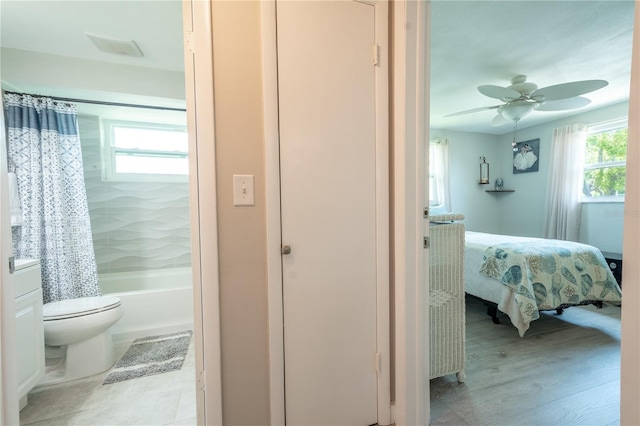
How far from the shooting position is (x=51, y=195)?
2.09m

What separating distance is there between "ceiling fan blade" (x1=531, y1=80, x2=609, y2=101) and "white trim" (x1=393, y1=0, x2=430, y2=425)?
5.91 feet

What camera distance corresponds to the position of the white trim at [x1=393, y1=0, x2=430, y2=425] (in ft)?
3.82

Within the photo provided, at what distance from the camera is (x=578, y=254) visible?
7.82 ft

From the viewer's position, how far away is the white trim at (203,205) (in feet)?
3.35

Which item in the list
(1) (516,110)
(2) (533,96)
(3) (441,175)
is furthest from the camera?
(3) (441,175)

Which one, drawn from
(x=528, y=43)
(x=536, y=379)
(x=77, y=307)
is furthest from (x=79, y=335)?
(x=528, y=43)

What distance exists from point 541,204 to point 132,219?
232 inches

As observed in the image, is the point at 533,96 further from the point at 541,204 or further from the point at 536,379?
the point at 541,204

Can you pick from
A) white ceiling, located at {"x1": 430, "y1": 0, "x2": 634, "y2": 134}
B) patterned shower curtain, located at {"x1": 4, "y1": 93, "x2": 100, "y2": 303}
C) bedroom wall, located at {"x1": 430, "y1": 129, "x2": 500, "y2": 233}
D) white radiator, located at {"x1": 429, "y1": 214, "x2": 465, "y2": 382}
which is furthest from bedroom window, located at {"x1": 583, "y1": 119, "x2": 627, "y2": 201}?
patterned shower curtain, located at {"x1": 4, "y1": 93, "x2": 100, "y2": 303}

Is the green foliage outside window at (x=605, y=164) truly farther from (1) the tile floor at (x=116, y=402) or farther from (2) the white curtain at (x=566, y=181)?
(1) the tile floor at (x=116, y=402)

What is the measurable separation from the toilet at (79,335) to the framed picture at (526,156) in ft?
19.2

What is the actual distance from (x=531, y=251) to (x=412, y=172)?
183cm

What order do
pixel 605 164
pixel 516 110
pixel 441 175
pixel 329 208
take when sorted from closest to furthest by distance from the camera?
pixel 329 208
pixel 516 110
pixel 605 164
pixel 441 175

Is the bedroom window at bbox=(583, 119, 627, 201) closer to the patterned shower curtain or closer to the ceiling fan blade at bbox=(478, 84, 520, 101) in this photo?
the ceiling fan blade at bbox=(478, 84, 520, 101)
